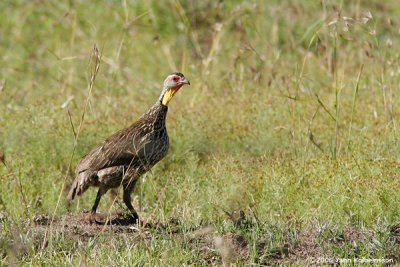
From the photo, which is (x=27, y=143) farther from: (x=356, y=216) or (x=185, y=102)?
(x=356, y=216)

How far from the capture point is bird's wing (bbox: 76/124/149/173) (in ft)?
23.8

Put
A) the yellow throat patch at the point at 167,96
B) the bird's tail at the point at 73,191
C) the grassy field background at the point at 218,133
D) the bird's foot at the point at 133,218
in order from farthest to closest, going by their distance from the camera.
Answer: the yellow throat patch at the point at 167,96 → the bird's tail at the point at 73,191 → the bird's foot at the point at 133,218 → the grassy field background at the point at 218,133

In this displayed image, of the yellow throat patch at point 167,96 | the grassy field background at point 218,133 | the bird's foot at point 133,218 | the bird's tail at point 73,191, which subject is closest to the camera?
the grassy field background at point 218,133

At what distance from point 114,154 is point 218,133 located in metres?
1.69

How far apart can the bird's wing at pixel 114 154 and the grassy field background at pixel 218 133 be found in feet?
1.05

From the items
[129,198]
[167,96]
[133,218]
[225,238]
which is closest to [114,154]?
[129,198]

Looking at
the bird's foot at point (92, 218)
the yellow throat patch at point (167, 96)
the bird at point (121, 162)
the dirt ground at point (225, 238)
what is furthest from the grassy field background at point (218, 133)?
the yellow throat patch at point (167, 96)

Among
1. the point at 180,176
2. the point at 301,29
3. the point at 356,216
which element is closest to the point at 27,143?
the point at 180,176

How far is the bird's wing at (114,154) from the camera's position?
23.8 ft

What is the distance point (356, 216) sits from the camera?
6.66m

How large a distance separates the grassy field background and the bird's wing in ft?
1.05

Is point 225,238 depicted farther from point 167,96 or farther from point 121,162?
point 167,96

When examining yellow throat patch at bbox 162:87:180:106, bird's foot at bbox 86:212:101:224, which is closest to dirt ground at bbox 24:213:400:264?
bird's foot at bbox 86:212:101:224

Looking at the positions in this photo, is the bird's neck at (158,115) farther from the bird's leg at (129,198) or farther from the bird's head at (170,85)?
the bird's leg at (129,198)
